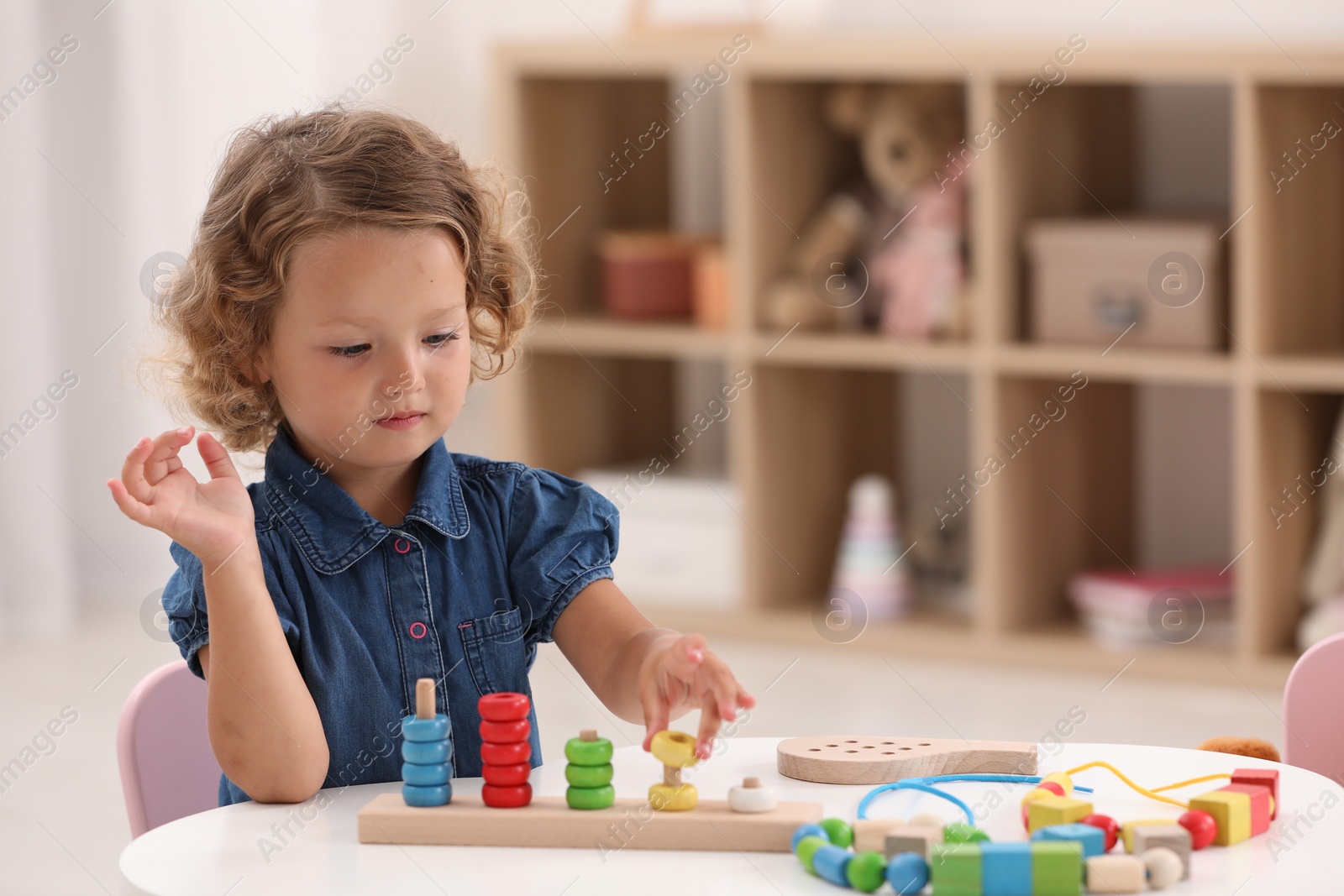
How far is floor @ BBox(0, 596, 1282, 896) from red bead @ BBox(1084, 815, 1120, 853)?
1.28m

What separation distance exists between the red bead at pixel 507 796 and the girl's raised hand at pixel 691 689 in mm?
71

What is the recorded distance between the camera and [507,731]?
0.88 m

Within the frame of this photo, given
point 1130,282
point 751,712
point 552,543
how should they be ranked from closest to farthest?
1. point 552,543
2. point 751,712
3. point 1130,282

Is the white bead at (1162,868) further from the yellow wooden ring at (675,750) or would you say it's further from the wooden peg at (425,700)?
the wooden peg at (425,700)

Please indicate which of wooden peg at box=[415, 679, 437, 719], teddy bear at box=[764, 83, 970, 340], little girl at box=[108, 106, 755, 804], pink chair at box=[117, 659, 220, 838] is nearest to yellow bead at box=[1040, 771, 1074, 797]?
little girl at box=[108, 106, 755, 804]

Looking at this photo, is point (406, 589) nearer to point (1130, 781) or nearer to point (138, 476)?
point (138, 476)

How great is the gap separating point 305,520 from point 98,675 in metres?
1.69

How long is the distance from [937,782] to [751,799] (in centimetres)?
14

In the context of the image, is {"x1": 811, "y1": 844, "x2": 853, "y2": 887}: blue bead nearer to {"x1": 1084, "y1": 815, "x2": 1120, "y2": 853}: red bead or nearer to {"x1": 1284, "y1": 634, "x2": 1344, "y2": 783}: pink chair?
{"x1": 1084, "y1": 815, "x2": 1120, "y2": 853}: red bead

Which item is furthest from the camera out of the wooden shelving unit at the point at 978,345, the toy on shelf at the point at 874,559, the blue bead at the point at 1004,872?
the toy on shelf at the point at 874,559

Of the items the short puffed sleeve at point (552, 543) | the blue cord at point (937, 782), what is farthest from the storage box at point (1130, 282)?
the blue cord at point (937, 782)

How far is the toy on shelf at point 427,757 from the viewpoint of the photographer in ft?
2.85

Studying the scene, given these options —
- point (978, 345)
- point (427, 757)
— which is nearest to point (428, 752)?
point (427, 757)

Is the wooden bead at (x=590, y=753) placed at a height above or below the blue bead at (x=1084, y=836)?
above
